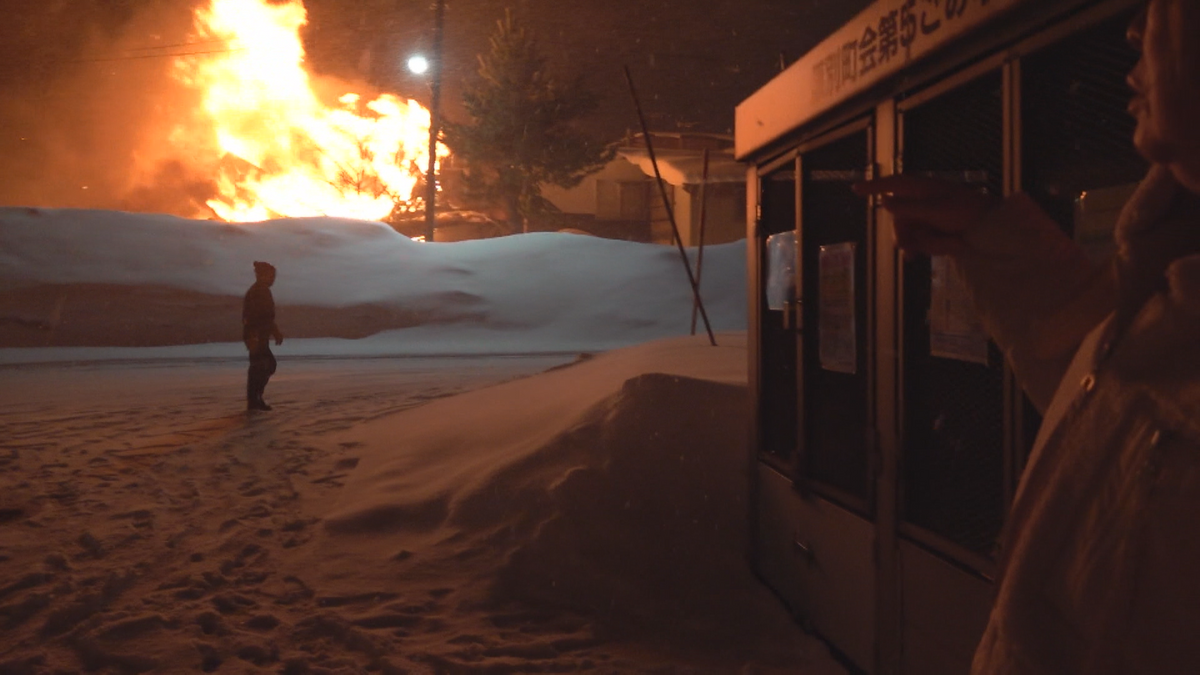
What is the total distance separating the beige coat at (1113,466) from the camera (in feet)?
3.13

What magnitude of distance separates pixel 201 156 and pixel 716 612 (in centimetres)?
3827

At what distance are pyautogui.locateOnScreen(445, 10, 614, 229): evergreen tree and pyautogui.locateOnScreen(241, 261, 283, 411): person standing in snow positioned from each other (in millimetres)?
24878

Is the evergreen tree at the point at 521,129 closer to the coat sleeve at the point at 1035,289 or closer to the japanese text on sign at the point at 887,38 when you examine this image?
the japanese text on sign at the point at 887,38

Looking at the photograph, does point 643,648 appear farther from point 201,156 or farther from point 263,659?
point 201,156

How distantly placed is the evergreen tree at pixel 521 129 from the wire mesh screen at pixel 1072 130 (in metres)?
32.3

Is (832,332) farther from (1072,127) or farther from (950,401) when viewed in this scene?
(1072,127)

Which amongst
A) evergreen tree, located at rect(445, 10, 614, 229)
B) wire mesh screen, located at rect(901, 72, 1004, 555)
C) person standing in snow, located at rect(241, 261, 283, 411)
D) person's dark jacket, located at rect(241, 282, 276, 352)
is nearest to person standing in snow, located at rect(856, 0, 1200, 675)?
wire mesh screen, located at rect(901, 72, 1004, 555)

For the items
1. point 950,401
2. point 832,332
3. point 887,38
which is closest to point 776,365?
point 832,332

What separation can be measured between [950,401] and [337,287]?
838 inches

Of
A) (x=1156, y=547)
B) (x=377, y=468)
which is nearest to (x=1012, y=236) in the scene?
(x=1156, y=547)

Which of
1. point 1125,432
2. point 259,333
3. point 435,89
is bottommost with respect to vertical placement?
point 1125,432

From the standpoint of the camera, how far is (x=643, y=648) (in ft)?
11.5

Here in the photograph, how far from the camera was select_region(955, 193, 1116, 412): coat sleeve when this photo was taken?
1.22 metres

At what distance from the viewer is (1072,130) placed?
86.5 inches
